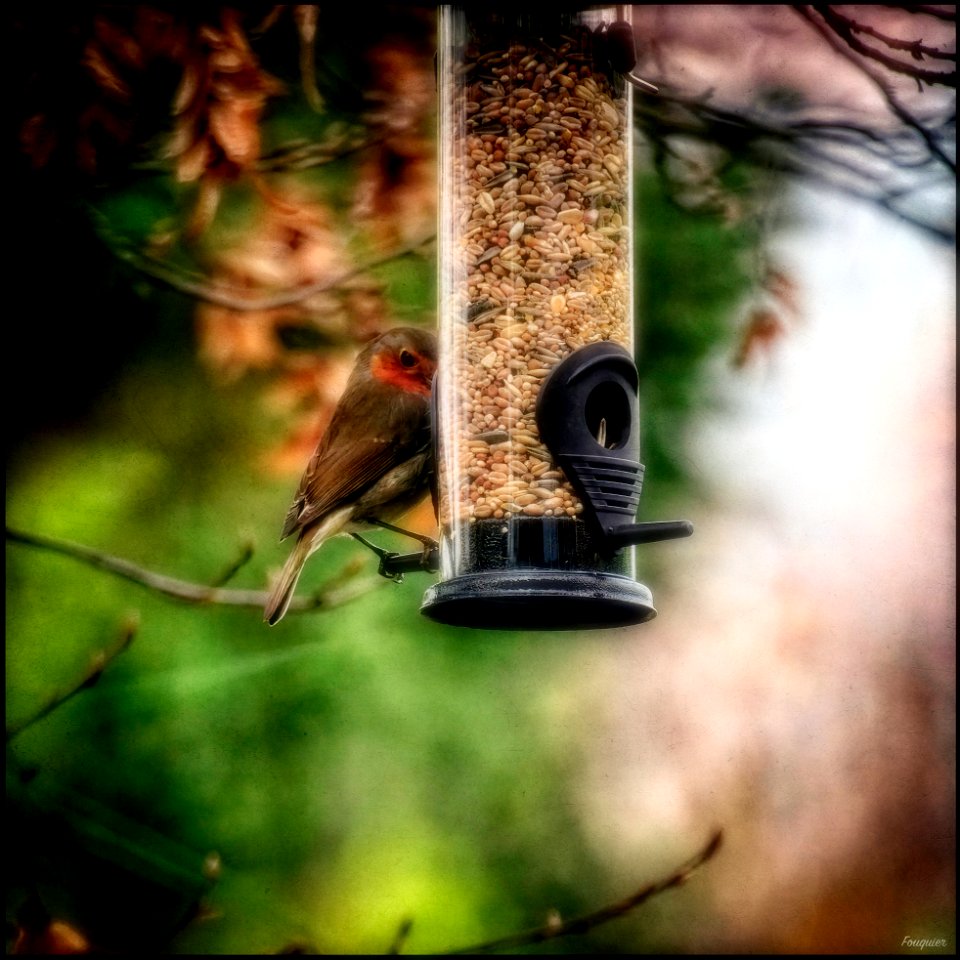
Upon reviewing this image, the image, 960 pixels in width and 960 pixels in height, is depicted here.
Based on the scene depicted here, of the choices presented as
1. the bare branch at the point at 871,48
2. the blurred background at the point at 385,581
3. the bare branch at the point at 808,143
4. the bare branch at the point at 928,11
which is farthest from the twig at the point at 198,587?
the bare branch at the point at 928,11

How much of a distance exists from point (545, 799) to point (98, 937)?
4.67ft

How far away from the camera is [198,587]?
406 centimetres

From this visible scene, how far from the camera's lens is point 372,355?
12.7ft

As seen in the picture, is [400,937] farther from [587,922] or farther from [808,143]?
[808,143]

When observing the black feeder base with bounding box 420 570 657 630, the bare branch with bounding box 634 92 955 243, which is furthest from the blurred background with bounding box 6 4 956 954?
the black feeder base with bounding box 420 570 657 630

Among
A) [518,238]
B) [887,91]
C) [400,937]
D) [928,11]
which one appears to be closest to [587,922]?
[400,937]

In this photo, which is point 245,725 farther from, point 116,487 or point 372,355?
point 372,355

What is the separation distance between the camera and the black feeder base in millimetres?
3135

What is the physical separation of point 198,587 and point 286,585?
0.37m

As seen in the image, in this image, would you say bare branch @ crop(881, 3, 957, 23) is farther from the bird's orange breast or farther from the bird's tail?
the bird's tail

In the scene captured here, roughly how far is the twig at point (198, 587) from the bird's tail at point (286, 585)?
0.09m

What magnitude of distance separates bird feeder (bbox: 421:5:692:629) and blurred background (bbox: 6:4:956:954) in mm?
805

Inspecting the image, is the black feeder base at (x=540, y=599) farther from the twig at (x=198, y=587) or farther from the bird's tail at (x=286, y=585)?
the twig at (x=198, y=587)

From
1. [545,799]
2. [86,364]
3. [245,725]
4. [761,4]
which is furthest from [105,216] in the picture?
[545,799]
